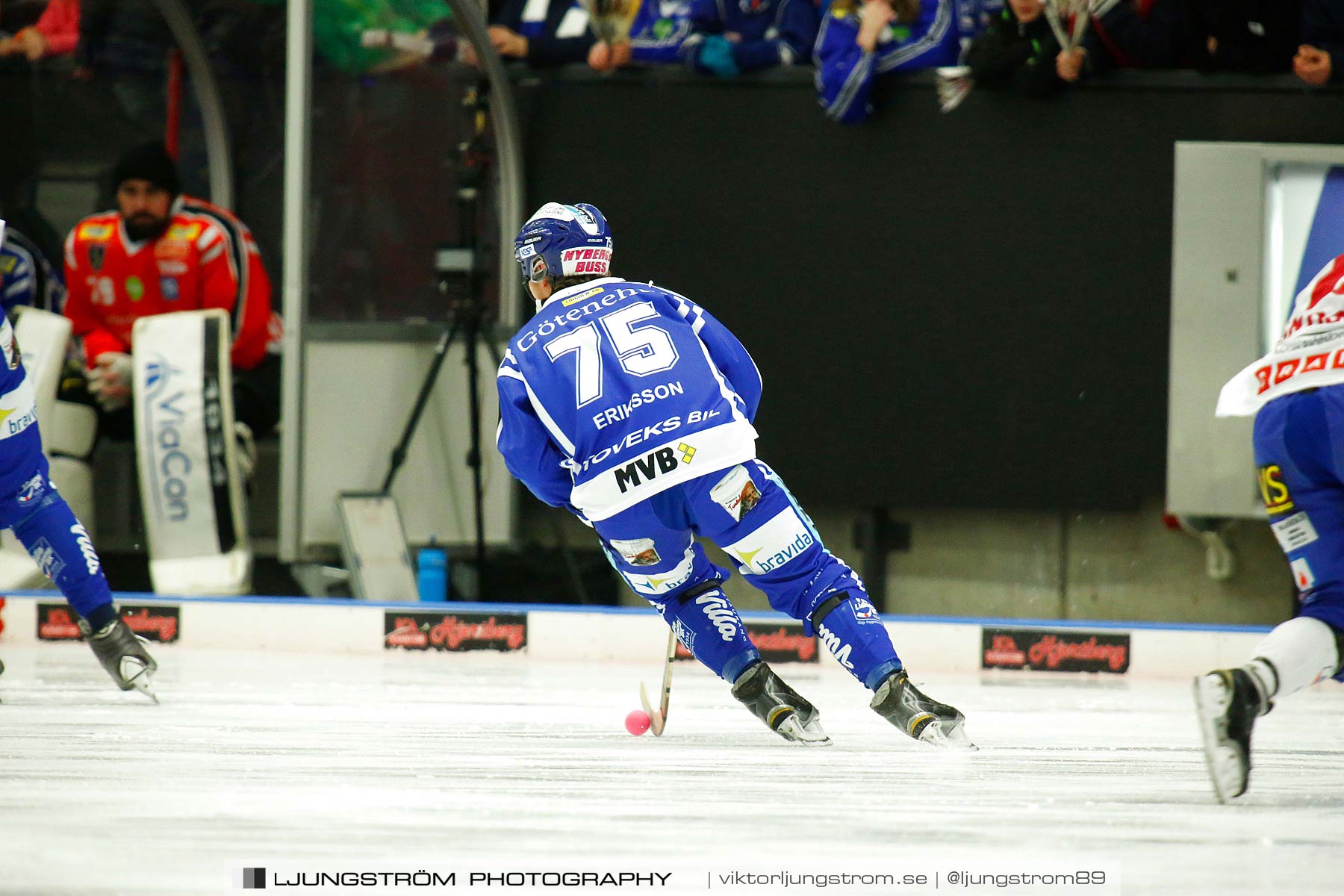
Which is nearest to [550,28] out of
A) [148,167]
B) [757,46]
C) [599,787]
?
[757,46]

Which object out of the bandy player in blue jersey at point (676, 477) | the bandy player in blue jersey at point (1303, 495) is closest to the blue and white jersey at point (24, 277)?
the bandy player in blue jersey at point (676, 477)

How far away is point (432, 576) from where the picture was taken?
6.88 m

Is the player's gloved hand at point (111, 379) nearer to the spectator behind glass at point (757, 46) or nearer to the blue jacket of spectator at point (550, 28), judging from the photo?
the blue jacket of spectator at point (550, 28)

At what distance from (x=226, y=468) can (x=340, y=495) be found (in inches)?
19.3

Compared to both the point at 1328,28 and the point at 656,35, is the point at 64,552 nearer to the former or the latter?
the point at 656,35

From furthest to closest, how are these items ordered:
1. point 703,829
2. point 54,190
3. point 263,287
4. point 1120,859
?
point 54,190 → point 263,287 → point 703,829 → point 1120,859

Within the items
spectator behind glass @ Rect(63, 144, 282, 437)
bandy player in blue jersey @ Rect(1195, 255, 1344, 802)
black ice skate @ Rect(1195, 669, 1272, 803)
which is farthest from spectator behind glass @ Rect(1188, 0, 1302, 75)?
black ice skate @ Rect(1195, 669, 1272, 803)

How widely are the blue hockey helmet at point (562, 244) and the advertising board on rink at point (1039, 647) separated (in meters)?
2.65

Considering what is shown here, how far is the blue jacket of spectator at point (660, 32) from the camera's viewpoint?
7.14 meters

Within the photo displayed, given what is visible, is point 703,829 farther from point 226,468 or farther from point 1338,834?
point 226,468

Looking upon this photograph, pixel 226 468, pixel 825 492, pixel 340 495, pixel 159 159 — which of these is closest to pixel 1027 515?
pixel 825 492

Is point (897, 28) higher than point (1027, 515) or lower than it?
higher

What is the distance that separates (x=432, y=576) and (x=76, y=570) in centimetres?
236

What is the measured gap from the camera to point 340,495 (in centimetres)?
697
